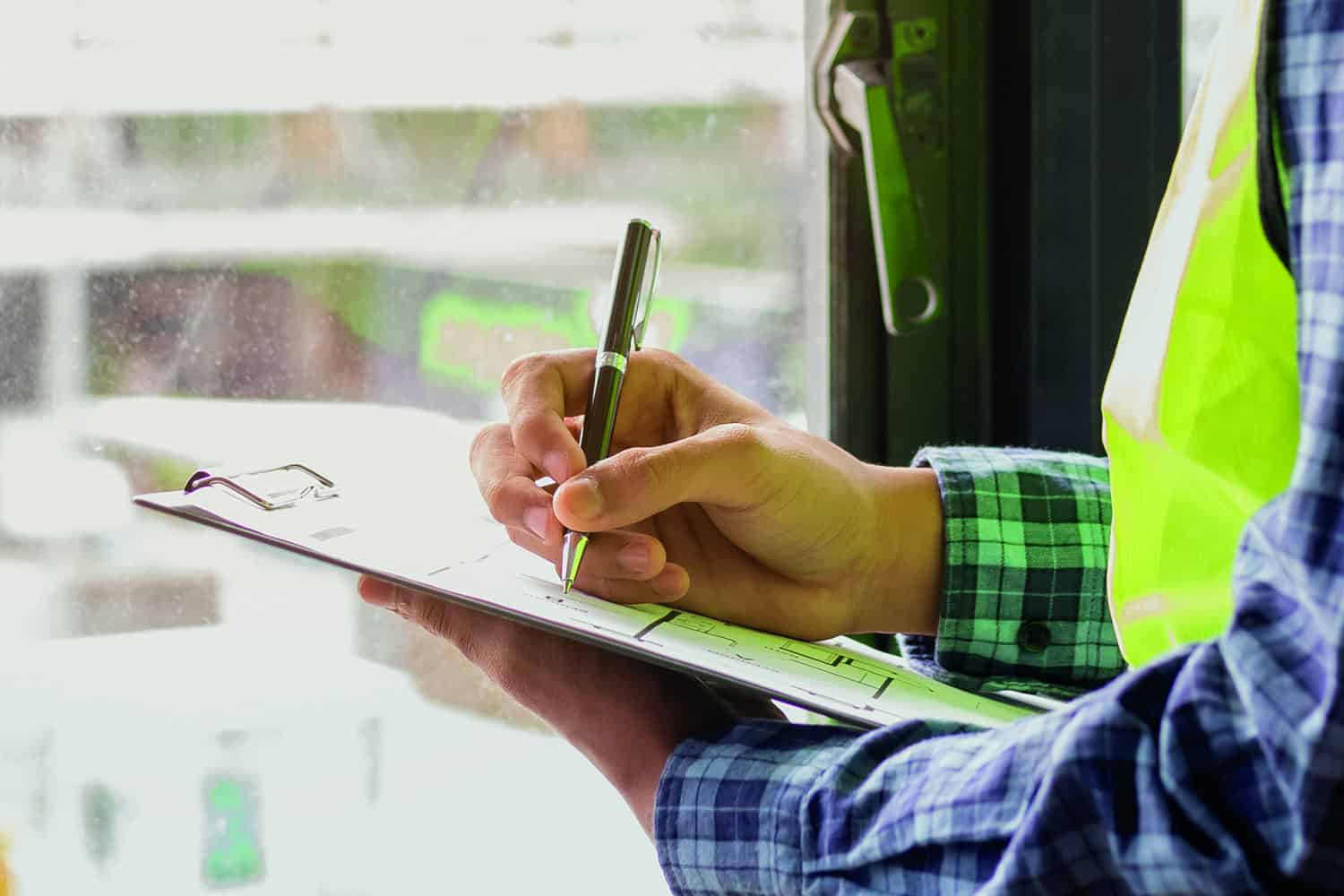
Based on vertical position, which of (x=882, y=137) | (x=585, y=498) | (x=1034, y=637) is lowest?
(x=1034, y=637)

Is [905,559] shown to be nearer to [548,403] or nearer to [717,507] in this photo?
[717,507]

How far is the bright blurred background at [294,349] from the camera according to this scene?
84cm

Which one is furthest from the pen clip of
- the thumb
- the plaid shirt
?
the plaid shirt

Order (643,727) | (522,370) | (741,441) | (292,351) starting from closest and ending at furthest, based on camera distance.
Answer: (643,727) < (741,441) < (522,370) < (292,351)

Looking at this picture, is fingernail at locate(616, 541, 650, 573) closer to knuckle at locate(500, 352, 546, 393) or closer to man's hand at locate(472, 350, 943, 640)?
man's hand at locate(472, 350, 943, 640)

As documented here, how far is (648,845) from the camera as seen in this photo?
966 millimetres

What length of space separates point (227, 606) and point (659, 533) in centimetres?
35

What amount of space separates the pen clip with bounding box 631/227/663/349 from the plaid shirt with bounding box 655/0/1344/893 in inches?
13.3

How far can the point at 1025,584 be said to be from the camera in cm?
73

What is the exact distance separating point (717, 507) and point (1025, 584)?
196mm

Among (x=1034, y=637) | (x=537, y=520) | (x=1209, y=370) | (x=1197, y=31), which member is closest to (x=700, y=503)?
(x=537, y=520)

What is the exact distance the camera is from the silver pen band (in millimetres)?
695

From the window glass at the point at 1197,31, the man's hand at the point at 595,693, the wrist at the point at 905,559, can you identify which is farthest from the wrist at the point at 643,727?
the window glass at the point at 1197,31

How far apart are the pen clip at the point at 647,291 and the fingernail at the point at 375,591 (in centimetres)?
22
